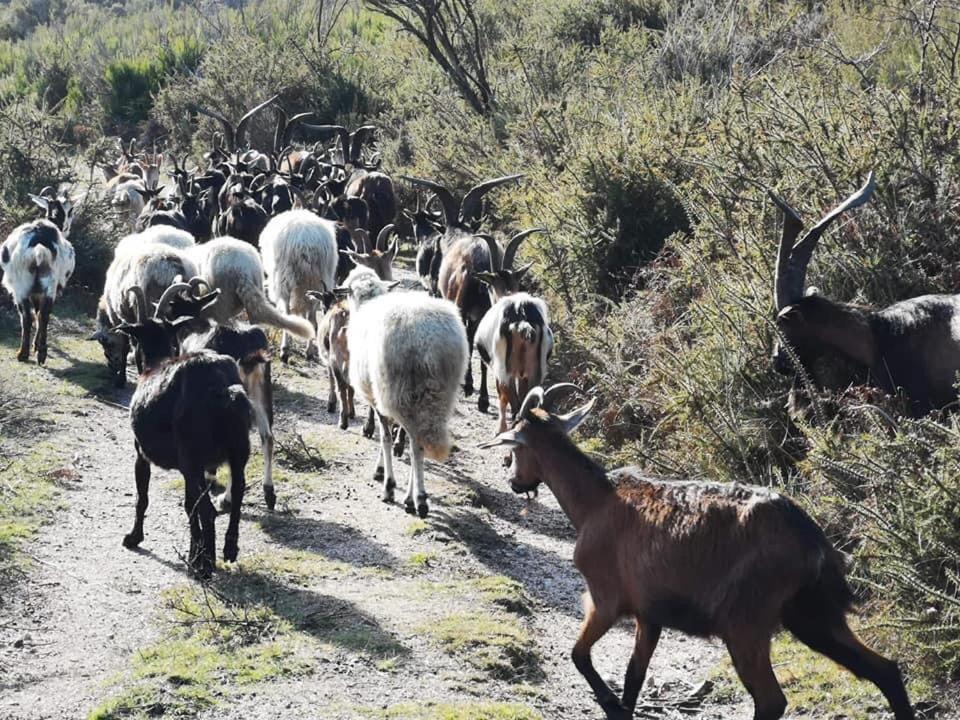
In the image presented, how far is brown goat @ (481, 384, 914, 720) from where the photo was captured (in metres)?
5.83

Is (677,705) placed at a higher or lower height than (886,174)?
lower

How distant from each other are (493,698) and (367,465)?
15.0ft

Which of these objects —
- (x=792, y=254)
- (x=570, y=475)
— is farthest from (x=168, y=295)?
(x=792, y=254)

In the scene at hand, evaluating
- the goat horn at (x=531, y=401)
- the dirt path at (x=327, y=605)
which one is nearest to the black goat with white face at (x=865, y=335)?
the goat horn at (x=531, y=401)

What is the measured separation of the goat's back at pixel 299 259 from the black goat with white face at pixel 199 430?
5.38 metres

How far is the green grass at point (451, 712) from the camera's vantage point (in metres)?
6.40

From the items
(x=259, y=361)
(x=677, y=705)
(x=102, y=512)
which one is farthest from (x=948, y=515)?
(x=102, y=512)

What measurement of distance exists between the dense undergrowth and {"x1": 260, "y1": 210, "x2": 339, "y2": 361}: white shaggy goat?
2.27m

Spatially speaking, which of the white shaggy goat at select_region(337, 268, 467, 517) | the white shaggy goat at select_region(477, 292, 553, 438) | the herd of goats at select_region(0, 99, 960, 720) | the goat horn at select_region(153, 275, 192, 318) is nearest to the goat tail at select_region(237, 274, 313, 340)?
the herd of goats at select_region(0, 99, 960, 720)

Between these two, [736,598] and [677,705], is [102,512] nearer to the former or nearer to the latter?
[677,705]

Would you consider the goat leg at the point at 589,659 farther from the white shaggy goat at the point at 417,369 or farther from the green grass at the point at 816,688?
the white shaggy goat at the point at 417,369

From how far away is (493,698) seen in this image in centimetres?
679

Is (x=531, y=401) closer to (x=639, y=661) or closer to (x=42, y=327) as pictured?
(x=639, y=661)

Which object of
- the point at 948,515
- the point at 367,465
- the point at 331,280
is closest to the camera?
the point at 948,515
